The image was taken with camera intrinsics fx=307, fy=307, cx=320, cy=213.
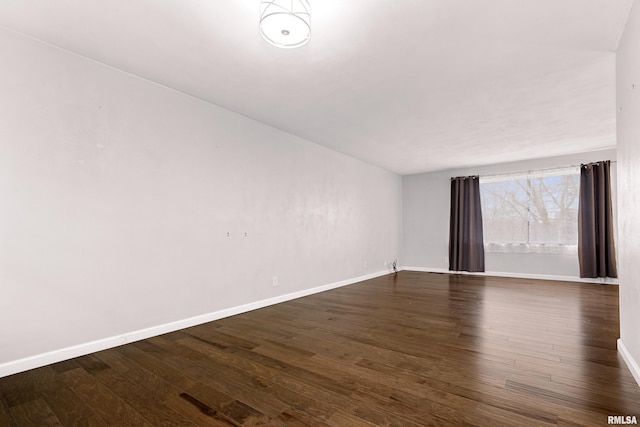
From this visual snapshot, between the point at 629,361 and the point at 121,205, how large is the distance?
4.10 m

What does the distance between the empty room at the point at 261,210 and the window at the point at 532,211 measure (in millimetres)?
1596

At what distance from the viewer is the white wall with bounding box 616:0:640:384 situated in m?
1.92

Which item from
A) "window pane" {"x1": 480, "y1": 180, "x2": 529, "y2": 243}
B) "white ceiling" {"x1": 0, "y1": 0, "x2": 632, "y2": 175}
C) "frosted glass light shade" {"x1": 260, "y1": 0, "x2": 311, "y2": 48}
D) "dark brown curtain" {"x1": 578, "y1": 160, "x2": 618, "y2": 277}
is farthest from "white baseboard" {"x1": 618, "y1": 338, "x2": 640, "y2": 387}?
"window pane" {"x1": 480, "y1": 180, "x2": 529, "y2": 243}

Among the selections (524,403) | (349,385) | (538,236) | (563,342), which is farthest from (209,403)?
(538,236)

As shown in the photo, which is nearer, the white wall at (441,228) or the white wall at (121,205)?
the white wall at (121,205)

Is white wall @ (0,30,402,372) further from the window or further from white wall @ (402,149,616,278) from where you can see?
the window

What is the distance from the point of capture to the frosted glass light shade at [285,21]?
187 cm

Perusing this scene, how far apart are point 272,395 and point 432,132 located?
4018mm

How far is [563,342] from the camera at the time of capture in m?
2.65

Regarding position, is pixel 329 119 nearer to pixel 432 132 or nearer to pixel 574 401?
pixel 432 132

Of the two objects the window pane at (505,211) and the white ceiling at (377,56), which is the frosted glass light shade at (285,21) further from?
the window pane at (505,211)

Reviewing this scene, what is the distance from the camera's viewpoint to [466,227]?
22.7 ft

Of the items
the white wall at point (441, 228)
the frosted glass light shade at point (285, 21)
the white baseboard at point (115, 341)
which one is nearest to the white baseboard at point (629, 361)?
the frosted glass light shade at point (285, 21)

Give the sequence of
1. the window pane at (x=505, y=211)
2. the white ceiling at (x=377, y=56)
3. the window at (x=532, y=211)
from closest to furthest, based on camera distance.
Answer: the white ceiling at (x=377, y=56), the window at (x=532, y=211), the window pane at (x=505, y=211)
